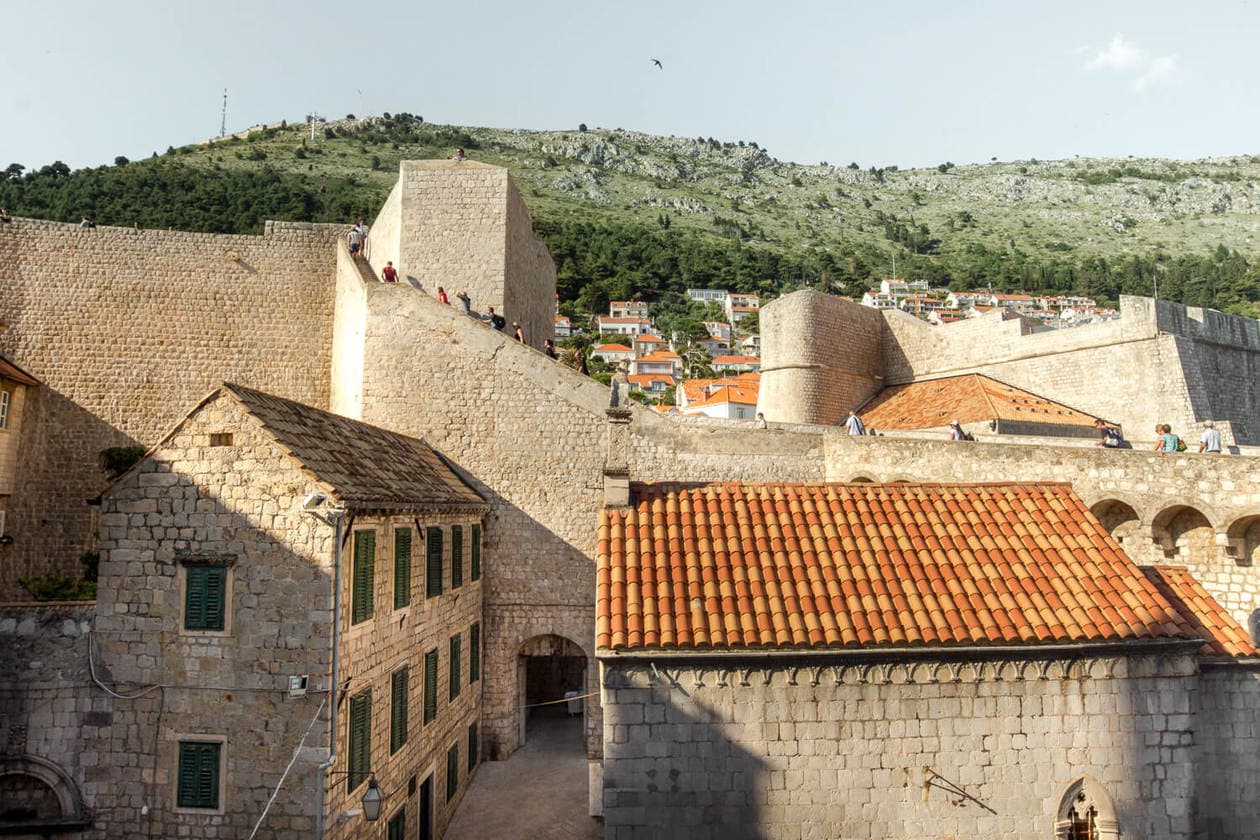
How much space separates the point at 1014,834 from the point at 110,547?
36.7 feet

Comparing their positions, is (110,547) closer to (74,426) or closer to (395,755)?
(395,755)

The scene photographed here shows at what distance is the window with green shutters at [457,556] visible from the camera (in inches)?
596

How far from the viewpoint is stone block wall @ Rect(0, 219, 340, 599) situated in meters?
21.7

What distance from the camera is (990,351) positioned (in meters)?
27.4

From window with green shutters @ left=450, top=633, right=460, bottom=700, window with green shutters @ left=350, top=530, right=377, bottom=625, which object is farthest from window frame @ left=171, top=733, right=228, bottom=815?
window with green shutters @ left=450, top=633, right=460, bottom=700

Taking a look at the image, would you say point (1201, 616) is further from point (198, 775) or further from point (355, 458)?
point (198, 775)

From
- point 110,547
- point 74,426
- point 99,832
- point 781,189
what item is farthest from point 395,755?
point 781,189

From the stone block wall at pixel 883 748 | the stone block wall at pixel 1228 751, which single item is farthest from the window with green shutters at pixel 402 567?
the stone block wall at pixel 1228 751

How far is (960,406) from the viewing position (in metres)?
23.6

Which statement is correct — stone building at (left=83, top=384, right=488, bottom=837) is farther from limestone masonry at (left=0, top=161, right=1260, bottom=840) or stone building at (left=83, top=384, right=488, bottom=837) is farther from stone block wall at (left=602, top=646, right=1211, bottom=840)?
stone block wall at (left=602, top=646, right=1211, bottom=840)

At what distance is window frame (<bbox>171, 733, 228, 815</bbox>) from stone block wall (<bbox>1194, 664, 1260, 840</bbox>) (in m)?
11.3

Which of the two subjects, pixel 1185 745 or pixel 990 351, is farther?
pixel 990 351

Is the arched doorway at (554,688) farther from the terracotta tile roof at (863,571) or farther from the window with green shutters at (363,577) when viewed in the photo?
the terracotta tile roof at (863,571)

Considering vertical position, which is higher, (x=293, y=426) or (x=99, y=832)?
(x=293, y=426)
